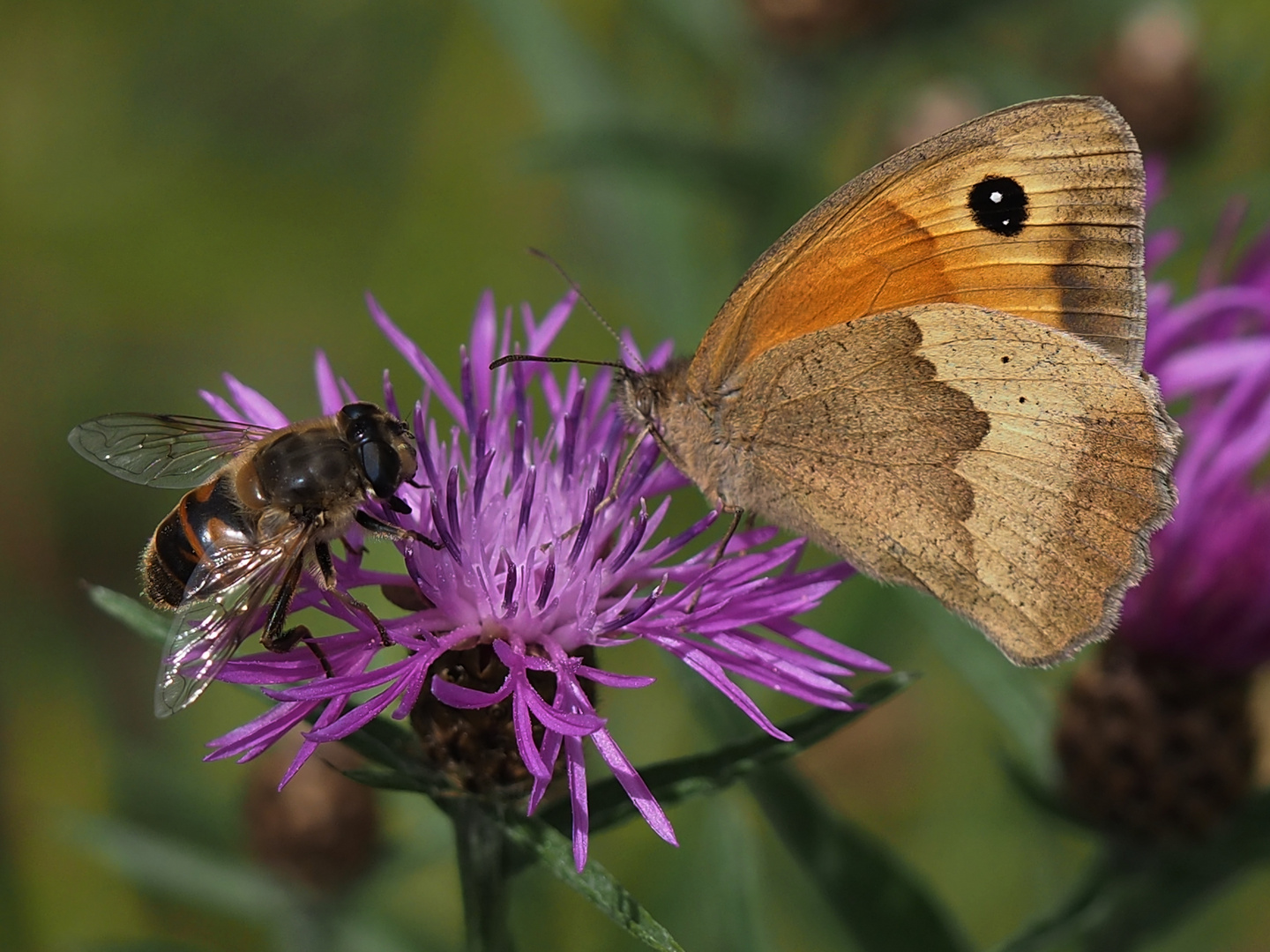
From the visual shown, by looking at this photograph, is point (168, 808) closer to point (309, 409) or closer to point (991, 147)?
point (309, 409)

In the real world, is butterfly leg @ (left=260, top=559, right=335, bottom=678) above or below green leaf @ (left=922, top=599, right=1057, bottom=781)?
above

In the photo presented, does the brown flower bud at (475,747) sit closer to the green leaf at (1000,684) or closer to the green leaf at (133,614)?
the green leaf at (133,614)

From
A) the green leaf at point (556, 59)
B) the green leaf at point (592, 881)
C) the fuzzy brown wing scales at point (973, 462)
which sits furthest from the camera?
the green leaf at point (556, 59)

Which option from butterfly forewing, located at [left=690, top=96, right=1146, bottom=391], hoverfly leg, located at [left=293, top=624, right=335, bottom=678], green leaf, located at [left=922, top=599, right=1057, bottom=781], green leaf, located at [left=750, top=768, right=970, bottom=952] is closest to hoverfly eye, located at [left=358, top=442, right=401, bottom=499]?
hoverfly leg, located at [left=293, top=624, right=335, bottom=678]

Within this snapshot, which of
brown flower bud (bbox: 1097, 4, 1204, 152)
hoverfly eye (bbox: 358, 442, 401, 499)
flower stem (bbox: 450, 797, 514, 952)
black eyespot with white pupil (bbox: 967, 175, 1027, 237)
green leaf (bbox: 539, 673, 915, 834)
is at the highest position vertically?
brown flower bud (bbox: 1097, 4, 1204, 152)

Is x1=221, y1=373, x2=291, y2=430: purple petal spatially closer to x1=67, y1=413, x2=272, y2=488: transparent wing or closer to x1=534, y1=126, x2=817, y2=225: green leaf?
x1=67, y1=413, x2=272, y2=488: transparent wing

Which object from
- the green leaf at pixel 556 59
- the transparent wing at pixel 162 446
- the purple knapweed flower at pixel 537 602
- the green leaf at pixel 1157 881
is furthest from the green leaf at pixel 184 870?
the green leaf at pixel 556 59
